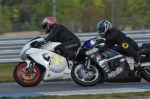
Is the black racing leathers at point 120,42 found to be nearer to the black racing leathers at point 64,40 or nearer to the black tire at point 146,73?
the black tire at point 146,73

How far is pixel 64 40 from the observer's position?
11367 mm

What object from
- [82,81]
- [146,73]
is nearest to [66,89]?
[82,81]

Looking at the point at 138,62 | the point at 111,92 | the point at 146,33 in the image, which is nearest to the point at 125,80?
the point at 138,62

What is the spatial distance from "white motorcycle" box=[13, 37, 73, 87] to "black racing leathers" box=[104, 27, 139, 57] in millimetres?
1087

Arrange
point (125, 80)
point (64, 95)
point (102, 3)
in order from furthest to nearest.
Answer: point (102, 3)
point (125, 80)
point (64, 95)

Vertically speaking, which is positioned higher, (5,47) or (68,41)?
(68,41)

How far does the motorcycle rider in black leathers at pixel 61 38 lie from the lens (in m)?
11.1

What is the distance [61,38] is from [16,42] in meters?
6.06

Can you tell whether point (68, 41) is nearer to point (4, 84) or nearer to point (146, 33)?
point (4, 84)

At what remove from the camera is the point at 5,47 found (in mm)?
17078

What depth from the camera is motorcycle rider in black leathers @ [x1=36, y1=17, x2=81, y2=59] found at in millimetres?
11131

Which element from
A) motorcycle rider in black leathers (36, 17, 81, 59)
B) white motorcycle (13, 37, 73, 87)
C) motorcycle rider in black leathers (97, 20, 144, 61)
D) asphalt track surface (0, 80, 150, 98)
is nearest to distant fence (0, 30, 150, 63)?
asphalt track surface (0, 80, 150, 98)

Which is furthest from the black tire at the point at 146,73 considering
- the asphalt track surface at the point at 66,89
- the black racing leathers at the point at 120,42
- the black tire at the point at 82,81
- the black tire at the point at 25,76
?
the black tire at the point at 25,76

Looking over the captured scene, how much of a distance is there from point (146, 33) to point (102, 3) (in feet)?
6.73
